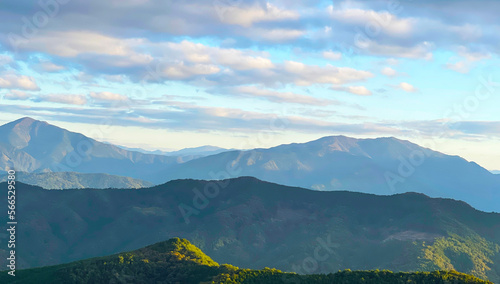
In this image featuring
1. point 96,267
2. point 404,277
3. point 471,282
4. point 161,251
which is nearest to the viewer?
point 471,282

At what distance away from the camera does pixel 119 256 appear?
13550 centimetres

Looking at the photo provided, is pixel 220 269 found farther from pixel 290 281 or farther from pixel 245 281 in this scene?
pixel 290 281

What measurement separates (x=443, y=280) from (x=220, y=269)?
53.9 meters

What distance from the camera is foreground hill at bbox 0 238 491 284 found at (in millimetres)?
121625

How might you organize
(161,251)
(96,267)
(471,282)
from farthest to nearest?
1. (161,251)
2. (96,267)
3. (471,282)

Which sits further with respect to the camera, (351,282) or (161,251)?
(161,251)

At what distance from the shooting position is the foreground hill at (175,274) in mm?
121625

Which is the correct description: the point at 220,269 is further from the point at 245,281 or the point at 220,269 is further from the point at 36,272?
the point at 36,272

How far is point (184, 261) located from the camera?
449 ft

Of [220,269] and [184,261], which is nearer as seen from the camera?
[220,269]

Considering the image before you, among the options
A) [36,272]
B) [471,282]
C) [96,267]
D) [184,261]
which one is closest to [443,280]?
[471,282]

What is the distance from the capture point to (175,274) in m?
130

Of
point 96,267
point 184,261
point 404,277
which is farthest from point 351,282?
point 96,267

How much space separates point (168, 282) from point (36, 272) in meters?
40.4
